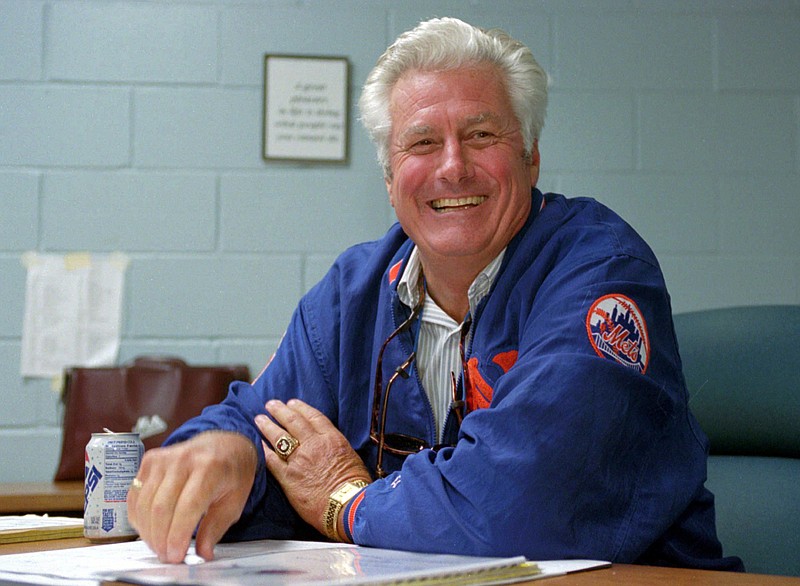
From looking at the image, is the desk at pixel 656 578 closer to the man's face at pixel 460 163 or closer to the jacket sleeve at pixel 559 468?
the jacket sleeve at pixel 559 468

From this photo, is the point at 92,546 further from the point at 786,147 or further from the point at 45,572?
the point at 786,147

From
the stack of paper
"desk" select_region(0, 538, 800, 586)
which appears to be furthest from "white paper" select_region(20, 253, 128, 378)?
"desk" select_region(0, 538, 800, 586)

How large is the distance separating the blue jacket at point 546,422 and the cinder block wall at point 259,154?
1.15m

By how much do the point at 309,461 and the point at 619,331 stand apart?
17.4 inches

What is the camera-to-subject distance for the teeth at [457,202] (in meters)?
1.42

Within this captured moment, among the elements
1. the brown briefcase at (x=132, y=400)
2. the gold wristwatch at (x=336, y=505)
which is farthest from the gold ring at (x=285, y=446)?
the brown briefcase at (x=132, y=400)

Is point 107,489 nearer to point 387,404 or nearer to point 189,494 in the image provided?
point 189,494

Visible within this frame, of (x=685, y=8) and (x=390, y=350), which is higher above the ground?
(x=685, y=8)

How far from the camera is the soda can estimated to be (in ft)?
3.75

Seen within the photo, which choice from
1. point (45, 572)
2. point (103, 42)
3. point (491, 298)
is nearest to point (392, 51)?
point (491, 298)

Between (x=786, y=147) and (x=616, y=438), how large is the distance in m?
1.92

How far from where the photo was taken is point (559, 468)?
98cm

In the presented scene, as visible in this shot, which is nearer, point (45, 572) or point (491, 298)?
point (45, 572)

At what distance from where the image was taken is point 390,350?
4.61 ft
